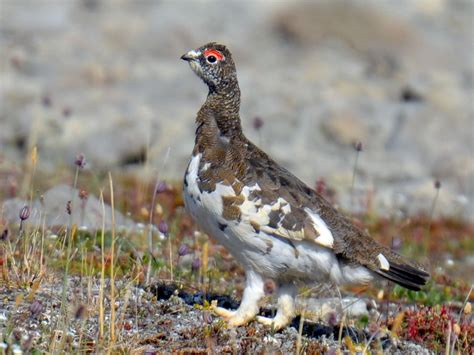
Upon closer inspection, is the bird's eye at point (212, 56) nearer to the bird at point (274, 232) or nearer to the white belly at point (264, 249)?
the bird at point (274, 232)

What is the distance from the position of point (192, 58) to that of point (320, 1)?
18429mm

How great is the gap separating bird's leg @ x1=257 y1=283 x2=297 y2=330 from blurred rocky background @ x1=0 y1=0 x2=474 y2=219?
2232 mm

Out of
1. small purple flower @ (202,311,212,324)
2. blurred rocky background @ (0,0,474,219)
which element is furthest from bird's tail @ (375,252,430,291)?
blurred rocky background @ (0,0,474,219)

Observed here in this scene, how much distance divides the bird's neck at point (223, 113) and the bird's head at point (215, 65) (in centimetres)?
4

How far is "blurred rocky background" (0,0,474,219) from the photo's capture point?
593 inches

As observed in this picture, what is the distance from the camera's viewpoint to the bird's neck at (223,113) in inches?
265

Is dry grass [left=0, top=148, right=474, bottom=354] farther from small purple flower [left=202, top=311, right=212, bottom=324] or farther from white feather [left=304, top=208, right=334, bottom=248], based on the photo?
white feather [left=304, top=208, right=334, bottom=248]

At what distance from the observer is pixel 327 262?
6.15 m

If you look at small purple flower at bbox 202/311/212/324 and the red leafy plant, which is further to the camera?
the red leafy plant

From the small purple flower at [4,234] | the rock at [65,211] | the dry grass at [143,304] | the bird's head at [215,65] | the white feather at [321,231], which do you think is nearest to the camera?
the dry grass at [143,304]

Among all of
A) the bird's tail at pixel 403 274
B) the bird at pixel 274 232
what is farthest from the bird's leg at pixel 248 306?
the bird's tail at pixel 403 274

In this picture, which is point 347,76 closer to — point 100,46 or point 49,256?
point 100,46

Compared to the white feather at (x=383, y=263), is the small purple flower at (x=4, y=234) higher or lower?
lower

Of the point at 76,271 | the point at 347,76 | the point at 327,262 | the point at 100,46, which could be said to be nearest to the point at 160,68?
the point at 100,46
